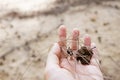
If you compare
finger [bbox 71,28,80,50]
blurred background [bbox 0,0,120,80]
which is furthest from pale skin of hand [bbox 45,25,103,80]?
blurred background [bbox 0,0,120,80]

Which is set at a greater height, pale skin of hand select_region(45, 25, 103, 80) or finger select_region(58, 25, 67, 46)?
finger select_region(58, 25, 67, 46)

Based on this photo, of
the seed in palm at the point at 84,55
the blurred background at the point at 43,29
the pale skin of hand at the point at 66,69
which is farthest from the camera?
the blurred background at the point at 43,29

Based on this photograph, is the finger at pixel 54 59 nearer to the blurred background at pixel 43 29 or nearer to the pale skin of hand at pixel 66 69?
the pale skin of hand at pixel 66 69

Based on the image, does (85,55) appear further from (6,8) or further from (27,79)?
(6,8)

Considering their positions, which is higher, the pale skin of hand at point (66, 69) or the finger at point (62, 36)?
the finger at point (62, 36)

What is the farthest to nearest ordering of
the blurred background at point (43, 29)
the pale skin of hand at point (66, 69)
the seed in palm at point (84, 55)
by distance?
1. the blurred background at point (43, 29)
2. the seed in palm at point (84, 55)
3. the pale skin of hand at point (66, 69)

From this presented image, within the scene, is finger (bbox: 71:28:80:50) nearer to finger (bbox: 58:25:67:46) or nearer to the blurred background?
finger (bbox: 58:25:67:46)

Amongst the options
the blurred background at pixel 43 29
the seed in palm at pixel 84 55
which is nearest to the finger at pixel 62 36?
the seed in palm at pixel 84 55

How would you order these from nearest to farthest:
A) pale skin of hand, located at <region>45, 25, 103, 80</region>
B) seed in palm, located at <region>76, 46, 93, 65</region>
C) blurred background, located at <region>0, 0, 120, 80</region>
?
pale skin of hand, located at <region>45, 25, 103, 80</region> → seed in palm, located at <region>76, 46, 93, 65</region> → blurred background, located at <region>0, 0, 120, 80</region>

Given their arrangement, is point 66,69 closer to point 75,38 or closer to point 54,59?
point 54,59
